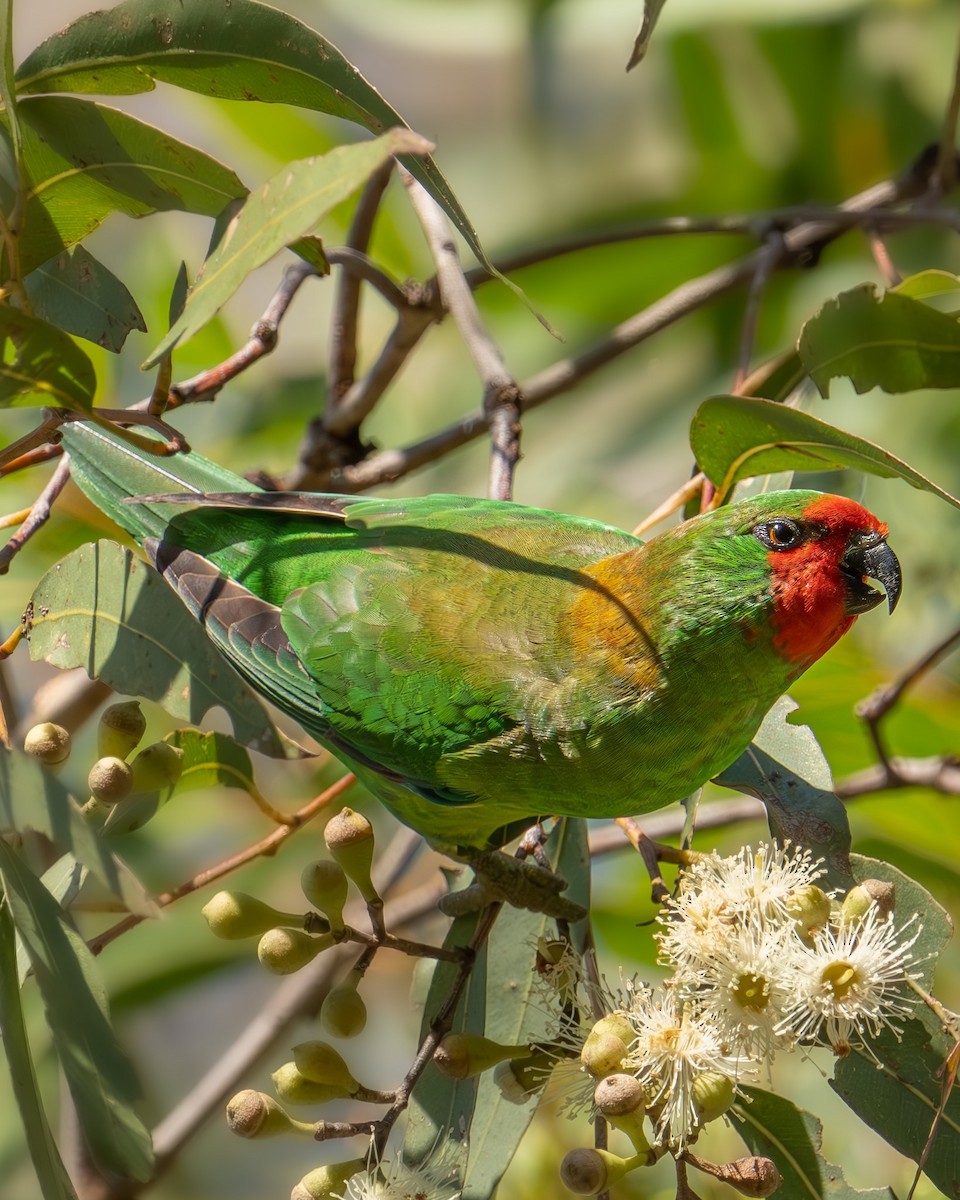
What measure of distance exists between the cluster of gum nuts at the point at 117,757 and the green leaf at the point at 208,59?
774mm

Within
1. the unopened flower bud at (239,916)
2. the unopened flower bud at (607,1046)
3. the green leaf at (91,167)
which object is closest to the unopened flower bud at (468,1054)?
the unopened flower bud at (607,1046)

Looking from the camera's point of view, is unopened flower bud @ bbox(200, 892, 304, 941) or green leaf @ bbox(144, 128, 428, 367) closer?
green leaf @ bbox(144, 128, 428, 367)

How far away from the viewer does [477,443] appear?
3.51 metres

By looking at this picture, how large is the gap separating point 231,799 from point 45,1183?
2.41 meters

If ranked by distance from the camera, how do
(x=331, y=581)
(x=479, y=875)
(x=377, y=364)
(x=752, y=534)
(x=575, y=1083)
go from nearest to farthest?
(x=575, y=1083) → (x=752, y=534) → (x=479, y=875) → (x=331, y=581) → (x=377, y=364)

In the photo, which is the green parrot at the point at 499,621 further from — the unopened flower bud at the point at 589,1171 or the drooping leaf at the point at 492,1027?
the unopened flower bud at the point at 589,1171

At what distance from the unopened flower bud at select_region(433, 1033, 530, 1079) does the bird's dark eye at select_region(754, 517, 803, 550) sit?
710 millimetres

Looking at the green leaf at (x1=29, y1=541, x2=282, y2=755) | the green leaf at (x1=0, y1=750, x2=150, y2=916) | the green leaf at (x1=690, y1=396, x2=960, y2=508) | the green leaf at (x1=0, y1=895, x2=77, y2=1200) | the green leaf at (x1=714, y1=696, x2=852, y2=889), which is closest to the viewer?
the green leaf at (x1=0, y1=750, x2=150, y2=916)

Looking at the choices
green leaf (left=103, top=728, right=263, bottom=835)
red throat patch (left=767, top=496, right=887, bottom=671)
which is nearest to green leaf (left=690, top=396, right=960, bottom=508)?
red throat patch (left=767, top=496, right=887, bottom=671)

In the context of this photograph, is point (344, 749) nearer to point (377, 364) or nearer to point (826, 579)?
point (826, 579)

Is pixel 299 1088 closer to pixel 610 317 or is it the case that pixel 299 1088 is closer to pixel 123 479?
pixel 123 479

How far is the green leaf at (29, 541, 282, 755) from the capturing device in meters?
1.89

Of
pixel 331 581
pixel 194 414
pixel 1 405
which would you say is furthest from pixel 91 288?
pixel 194 414

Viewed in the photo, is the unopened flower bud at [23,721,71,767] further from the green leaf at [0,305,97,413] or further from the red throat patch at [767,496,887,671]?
the red throat patch at [767,496,887,671]
